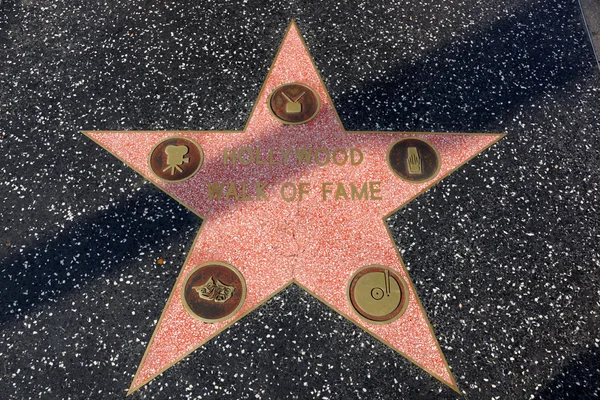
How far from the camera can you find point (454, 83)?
1.97 metres

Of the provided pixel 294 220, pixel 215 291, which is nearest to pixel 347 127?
pixel 294 220

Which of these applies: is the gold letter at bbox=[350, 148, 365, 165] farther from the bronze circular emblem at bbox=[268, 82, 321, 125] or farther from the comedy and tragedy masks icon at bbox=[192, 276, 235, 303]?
the comedy and tragedy masks icon at bbox=[192, 276, 235, 303]

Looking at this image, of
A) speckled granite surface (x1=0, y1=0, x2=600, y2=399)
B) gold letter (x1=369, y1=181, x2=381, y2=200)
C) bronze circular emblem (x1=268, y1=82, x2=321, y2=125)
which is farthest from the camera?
bronze circular emblem (x1=268, y1=82, x2=321, y2=125)

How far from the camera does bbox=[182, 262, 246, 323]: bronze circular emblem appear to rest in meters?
1.56

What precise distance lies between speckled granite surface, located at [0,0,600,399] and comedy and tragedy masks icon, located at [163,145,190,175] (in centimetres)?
12

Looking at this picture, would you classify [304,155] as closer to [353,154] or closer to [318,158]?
[318,158]

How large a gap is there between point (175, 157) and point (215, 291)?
61 cm

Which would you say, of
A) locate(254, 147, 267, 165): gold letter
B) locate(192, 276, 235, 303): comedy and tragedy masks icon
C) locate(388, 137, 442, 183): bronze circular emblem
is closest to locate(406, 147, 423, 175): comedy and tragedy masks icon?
locate(388, 137, 442, 183): bronze circular emblem

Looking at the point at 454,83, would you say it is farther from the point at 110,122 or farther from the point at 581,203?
the point at 110,122

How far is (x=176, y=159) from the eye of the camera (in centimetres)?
178

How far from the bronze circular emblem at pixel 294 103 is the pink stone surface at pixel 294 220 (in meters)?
0.03

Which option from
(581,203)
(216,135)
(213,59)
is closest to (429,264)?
(581,203)

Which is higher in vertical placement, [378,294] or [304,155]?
[304,155]

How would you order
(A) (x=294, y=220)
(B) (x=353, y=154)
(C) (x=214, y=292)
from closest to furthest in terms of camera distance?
(C) (x=214, y=292) < (A) (x=294, y=220) < (B) (x=353, y=154)
